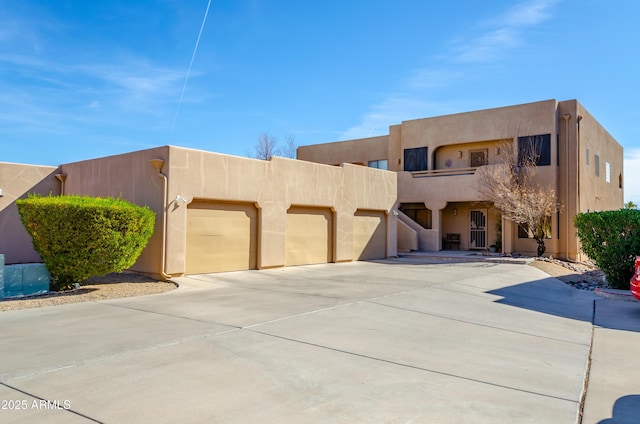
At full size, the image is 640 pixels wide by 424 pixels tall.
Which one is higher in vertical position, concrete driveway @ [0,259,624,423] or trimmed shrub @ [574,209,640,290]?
trimmed shrub @ [574,209,640,290]

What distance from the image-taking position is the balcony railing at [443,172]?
2664 centimetres

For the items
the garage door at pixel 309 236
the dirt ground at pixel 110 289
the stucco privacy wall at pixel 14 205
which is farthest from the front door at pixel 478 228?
the stucco privacy wall at pixel 14 205

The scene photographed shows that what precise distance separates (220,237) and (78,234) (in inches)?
194

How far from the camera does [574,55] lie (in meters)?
16.4

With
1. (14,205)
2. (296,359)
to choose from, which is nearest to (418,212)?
(14,205)

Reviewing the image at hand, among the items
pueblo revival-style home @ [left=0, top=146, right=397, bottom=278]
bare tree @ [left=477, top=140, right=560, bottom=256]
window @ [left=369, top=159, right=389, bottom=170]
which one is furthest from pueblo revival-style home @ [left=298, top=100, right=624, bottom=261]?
pueblo revival-style home @ [left=0, top=146, right=397, bottom=278]

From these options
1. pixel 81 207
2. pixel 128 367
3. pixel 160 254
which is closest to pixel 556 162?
pixel 160 254

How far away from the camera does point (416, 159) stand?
2925 centimetres

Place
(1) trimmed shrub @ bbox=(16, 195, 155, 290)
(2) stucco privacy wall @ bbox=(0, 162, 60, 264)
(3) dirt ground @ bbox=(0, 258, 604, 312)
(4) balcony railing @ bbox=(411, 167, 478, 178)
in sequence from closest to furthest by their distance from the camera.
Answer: (3) dirt ground @ bbox=(0, 258, 604, 312) → (1) trimmed shrub @ bbox=(16, 195, 155, 290) → (2) stucco privacy wall @ bbox=(0, 162, 60, 264) → (4) balcony railing @ bbox=(411, 167, 478, 178)

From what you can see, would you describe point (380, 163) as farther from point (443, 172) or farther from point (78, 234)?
point (78, 234)

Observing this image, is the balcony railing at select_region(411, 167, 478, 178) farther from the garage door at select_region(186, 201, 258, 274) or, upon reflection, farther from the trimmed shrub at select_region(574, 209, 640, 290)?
the garage door at select_region(186, 201, 258, 274)

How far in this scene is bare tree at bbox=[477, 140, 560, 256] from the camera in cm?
2244

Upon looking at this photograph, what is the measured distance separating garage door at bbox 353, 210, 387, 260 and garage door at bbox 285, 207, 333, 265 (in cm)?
197

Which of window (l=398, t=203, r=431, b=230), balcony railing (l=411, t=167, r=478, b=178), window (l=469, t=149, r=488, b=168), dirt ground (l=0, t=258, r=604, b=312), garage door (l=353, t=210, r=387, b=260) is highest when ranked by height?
window (l=469, t=149, r=488, b=168)
